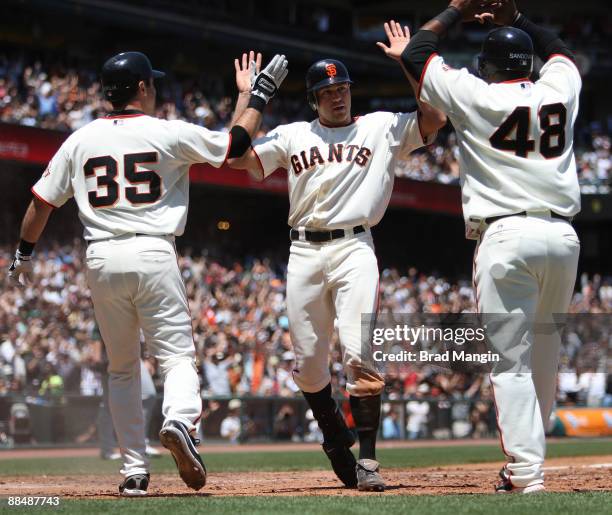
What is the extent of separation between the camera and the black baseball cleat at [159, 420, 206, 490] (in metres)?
5.13

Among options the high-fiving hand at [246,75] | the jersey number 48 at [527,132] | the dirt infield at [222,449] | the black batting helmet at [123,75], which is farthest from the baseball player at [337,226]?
the dirt infield at [222,449]

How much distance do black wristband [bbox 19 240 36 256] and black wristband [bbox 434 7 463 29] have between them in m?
2.54

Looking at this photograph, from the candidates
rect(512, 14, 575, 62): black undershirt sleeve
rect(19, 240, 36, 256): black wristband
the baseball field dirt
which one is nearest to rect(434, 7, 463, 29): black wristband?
rect(512, 14, 575, 62): black undershirt sleeve

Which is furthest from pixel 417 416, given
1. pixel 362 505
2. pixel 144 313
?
pixel 362 505

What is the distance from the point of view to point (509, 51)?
5355 mm

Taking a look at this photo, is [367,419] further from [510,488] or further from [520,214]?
[520,214]

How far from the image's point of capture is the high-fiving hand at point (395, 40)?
5761 mm

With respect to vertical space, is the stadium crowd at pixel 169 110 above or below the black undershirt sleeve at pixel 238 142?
above

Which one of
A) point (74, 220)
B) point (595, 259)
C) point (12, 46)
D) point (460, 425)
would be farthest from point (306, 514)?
point (595, 259)

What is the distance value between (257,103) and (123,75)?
76 centimetres

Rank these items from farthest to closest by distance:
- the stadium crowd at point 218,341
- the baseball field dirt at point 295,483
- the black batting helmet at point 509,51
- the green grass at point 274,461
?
the stadium crowd at point 218,341
the green grass at point 274,461
the black batting helmet at point 509,51
the baseball field dirt at point 295,483

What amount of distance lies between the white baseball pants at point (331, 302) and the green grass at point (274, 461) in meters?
3.32

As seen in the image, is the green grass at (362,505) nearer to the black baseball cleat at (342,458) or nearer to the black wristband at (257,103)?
the black baseball cleat at (342,458)

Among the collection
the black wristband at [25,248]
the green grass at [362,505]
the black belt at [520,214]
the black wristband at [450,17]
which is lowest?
the green grass at [362,505]
